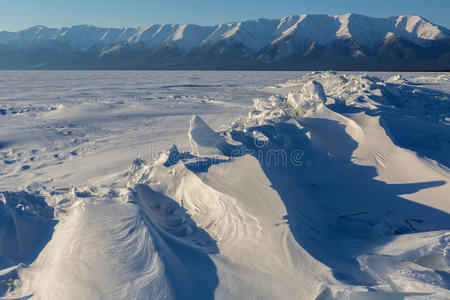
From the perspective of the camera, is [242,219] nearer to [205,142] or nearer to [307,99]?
[205,142]

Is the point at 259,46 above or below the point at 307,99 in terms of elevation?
above

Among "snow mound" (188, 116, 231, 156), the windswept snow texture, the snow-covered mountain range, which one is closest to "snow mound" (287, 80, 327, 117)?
the windswept snow texture

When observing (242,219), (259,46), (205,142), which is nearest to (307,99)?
(205,142)

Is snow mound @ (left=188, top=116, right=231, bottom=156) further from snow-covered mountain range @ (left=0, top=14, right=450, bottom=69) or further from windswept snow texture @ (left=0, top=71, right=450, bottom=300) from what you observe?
snow-covered mountain range @ (left=0, top=14, right=450, bottom=69)

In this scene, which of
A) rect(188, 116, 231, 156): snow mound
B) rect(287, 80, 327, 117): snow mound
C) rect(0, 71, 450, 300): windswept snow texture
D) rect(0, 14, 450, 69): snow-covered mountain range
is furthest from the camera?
rect(0, 14, 450, 69): snow-covered mountain range

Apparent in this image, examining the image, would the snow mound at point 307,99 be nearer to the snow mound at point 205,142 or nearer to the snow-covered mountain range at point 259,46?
the snow mound at point 205,142

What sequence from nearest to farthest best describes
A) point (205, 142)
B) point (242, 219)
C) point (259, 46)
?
point (242, 219), point (205, 142), point (259, 46)

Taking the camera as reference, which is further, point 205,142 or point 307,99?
point 307,99

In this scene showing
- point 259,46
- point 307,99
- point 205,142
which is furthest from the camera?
point 259,46

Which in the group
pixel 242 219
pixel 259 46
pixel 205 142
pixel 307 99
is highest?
pixel 259 46

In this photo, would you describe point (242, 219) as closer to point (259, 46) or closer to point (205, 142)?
point (205, 142)
